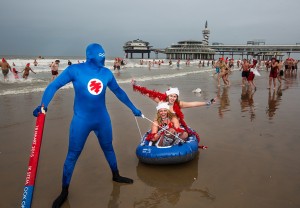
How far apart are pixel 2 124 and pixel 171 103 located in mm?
4903

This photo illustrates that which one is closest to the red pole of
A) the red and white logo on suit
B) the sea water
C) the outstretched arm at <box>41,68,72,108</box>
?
the outstretched arm at <box>41,68,72,108</box>

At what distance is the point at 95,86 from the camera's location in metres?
3.57

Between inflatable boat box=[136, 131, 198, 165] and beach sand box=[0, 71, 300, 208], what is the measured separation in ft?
0.67

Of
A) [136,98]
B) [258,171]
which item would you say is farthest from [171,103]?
[136,98]

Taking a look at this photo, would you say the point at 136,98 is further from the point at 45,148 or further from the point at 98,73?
the point at 98,73

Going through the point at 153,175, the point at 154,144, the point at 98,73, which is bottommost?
the point at 153,175

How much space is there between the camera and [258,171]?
14.4ft

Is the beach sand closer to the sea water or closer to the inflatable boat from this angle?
the inflatable boat

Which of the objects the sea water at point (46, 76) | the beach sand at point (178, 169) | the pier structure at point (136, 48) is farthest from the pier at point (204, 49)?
the beach sand at point (178, 169)

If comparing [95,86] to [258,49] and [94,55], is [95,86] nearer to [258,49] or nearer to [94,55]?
[94,55]

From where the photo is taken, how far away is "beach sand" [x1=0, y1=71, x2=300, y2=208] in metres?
3.62

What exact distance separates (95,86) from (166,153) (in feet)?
5.45

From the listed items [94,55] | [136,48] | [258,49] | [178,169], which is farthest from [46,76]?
[258,49]

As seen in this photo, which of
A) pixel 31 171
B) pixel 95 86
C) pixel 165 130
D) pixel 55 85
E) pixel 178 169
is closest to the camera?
pixel 31 171
